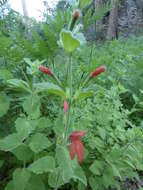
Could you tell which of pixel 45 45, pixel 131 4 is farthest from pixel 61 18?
pixel 131 4

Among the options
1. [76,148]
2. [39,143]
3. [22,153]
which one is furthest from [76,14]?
[22,153]

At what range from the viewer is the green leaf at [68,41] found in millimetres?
558

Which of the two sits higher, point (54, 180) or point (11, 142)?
point (11, 142)

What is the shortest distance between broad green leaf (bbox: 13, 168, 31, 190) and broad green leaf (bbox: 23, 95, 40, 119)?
0.74 ft

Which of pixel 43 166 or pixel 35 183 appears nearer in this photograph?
pixel 43 166

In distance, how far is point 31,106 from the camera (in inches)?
33.2

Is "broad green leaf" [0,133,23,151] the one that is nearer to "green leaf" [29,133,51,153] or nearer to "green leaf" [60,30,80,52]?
"green leaf" [29,133,51,153]

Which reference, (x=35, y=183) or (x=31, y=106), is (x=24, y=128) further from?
(x=35, y=183)

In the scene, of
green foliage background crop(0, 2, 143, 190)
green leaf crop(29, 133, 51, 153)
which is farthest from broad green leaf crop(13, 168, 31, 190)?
green leaf crop(29, 133, 51, 153)

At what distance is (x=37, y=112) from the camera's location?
90 centimetres

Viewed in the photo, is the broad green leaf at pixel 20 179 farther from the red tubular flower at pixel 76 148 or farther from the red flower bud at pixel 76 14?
the red flower bud at pixel 76 14

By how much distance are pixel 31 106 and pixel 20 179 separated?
29 cm

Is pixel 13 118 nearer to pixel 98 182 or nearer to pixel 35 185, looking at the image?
pixel 35 185

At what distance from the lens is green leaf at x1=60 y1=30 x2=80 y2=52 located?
1.83ft
